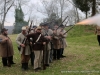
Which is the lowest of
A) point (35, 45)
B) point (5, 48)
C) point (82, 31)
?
point (5, 48)

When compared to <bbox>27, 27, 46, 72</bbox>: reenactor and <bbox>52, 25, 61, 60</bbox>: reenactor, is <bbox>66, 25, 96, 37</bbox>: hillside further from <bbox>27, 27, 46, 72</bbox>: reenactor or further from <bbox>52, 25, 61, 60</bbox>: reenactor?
<bbox>27, 27, 46, 72</bbox>: reenactor

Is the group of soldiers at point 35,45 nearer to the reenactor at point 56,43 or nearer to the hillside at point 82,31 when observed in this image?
the reenactor at point 56,43

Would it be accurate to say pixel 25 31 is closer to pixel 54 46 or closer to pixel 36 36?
pixel 36 36

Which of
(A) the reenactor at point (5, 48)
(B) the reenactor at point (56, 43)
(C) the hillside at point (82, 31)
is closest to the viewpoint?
(A) the reenactor at point (5, 48)

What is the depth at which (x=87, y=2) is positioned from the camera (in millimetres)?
30062

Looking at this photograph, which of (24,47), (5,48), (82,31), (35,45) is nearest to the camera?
(35,45)

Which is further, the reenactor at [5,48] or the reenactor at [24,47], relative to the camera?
the reenactor at [5,48]

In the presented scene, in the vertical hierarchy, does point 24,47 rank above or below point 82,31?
below

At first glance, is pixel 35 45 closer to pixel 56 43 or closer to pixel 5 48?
pixel 5 48

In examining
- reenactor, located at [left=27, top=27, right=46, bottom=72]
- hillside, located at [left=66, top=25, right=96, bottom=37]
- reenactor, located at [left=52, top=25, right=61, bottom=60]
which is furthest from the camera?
hillside, located at [left=66, top=25, right=96, bottom=37]

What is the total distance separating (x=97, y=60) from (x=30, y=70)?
3.80 meters

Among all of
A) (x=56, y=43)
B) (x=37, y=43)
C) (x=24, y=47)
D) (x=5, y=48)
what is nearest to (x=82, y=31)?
(x=56, y=43)

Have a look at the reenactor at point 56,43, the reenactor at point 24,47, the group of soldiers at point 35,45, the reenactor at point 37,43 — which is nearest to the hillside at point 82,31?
the reenactor at point 56,43

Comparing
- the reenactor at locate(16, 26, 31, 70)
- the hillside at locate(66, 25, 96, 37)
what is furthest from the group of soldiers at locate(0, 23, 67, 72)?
the hillside at locate(66, 25, 96, 37)
